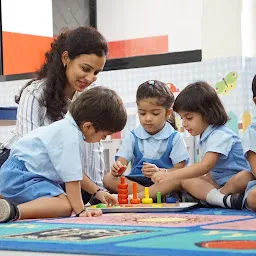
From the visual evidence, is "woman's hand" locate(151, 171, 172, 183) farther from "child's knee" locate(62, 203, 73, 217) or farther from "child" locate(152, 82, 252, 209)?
"child's knee" locate(62, 203, 73, 217)

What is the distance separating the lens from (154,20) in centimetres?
375

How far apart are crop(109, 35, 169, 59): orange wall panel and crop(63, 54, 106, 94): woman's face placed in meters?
1.43

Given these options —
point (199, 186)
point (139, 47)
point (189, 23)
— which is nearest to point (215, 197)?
point (199, 186)

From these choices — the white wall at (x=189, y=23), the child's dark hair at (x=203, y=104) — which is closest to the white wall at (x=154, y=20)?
the white wall at (x=189, y=23)

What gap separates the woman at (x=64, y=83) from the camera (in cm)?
208

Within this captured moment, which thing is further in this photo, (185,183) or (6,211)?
(185,183)

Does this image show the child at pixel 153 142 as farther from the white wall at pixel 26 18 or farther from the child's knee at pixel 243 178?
the white wall at pixel 26 18

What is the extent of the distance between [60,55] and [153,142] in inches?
20.9

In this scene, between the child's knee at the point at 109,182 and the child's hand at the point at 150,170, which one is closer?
the child's hand at the point at 150,170

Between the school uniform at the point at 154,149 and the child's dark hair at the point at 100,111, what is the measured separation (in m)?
0.56

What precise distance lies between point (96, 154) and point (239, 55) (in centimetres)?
96

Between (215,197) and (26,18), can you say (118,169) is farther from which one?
(26,18)

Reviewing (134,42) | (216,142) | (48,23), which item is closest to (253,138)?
(216,142)

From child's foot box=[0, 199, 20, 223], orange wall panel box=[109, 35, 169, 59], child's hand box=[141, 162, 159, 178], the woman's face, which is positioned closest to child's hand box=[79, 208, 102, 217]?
child's foot box=[0, 199, 20, 223]
